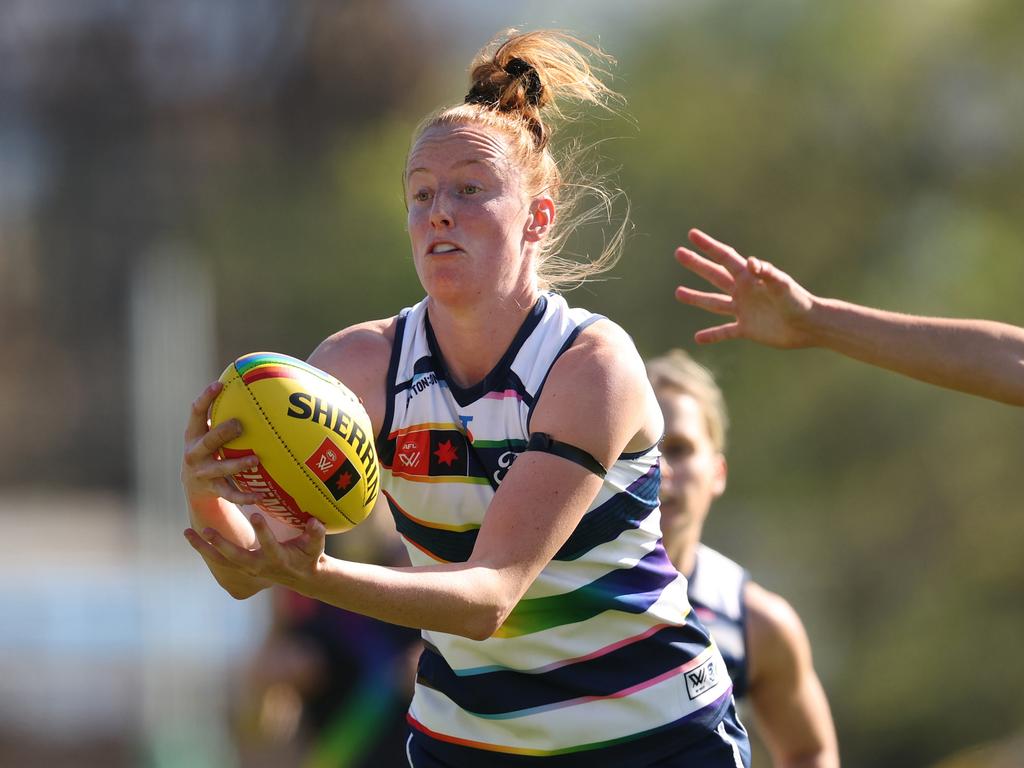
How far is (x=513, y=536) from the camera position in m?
3.53

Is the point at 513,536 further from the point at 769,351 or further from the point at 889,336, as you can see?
the point at 769,351

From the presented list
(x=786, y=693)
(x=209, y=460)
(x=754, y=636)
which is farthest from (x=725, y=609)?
(x=209, y=460)

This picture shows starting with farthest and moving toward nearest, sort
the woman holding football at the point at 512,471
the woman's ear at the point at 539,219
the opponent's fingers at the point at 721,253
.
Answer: the opponent's fingers at the point at 721,253, the woman's ear at the point at 539,219, the woman holding football at the point at 512,471

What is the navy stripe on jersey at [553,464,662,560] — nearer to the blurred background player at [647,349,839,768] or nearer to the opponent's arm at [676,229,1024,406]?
the opponent's arm at [676,229,1024,406]

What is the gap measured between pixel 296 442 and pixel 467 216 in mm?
849

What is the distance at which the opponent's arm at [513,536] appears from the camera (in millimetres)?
3281

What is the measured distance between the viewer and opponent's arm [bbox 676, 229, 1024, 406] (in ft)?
14.9

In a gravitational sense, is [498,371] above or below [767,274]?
below

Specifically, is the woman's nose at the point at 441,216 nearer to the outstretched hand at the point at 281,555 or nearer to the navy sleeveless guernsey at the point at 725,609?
the outstretched hand at the point at 281,555

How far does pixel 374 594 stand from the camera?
333 cm

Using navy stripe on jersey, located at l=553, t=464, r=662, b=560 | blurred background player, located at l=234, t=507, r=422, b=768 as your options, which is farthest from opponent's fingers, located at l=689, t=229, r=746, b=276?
blurred background player, located at l=234, t=507, r=422, b=768

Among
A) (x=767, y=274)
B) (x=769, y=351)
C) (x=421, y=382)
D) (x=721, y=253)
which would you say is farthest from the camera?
(x=769, y=351)

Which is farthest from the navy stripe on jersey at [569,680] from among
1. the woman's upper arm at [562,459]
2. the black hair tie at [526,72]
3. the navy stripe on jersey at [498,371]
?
the black hair tie at [526,72]

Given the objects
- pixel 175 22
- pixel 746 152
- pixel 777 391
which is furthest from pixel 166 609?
pixel 175 22
